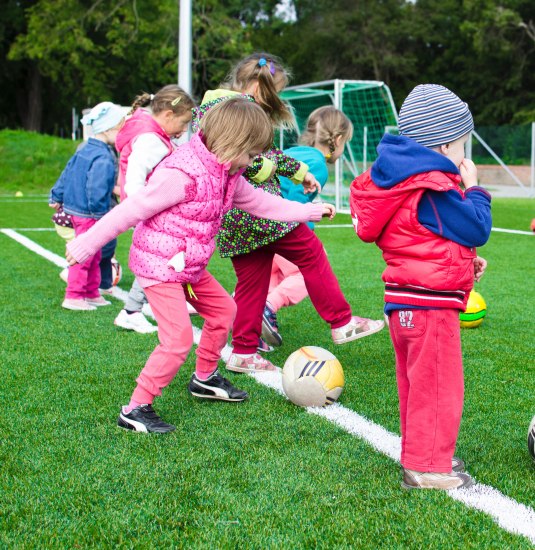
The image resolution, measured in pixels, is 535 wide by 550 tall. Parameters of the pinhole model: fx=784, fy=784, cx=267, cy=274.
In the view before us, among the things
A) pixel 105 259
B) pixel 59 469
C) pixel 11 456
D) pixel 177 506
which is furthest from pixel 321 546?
pixel 105 259

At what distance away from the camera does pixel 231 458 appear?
3260 millimetres

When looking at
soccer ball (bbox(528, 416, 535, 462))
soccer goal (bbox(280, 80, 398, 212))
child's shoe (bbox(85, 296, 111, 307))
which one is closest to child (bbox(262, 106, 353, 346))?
child's shoe (bbox(85, 296, 111, 307))

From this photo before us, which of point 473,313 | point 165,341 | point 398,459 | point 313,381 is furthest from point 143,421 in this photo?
point 473,313

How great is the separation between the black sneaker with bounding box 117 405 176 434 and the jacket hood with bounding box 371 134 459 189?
1.56 meters

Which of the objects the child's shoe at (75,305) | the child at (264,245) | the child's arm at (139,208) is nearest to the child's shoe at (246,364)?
the child at (264,245)

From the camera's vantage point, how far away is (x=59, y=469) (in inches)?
123

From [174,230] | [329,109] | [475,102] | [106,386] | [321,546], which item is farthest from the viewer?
[475,102]

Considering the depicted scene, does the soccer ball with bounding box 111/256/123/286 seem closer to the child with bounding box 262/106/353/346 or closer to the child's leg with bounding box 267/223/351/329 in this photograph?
the child with bounding box 262/106/353/346

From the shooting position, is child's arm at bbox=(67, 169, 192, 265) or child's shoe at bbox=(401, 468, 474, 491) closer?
child's shoe at bbox=(401, 468, 474, 491)

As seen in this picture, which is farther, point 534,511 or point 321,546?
point 534,511

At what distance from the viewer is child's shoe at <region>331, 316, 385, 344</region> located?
486cm

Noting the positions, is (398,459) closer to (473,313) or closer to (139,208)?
(139,208)

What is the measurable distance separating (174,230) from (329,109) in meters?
2.22

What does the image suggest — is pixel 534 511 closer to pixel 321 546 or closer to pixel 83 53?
pixel 321 546
